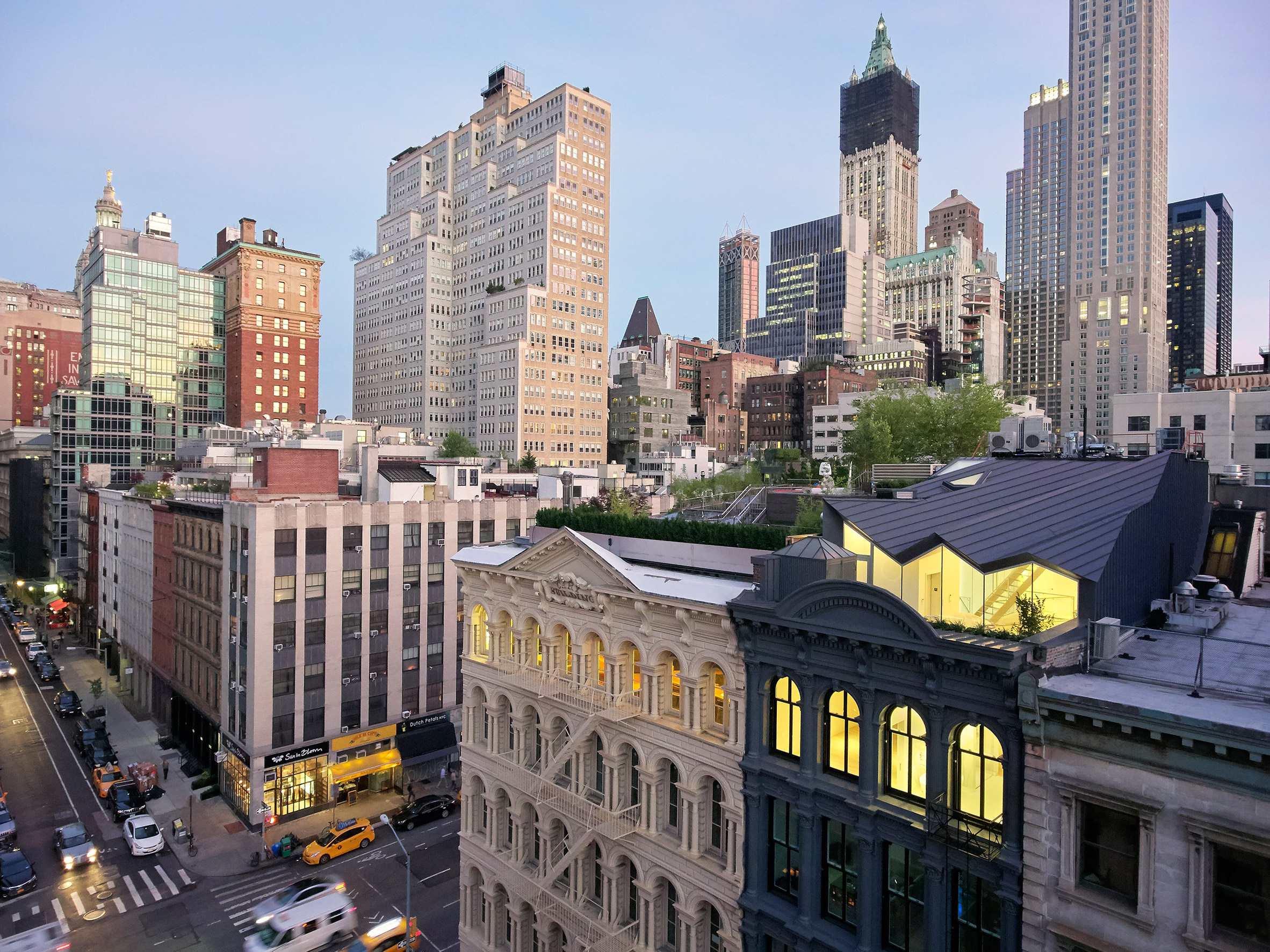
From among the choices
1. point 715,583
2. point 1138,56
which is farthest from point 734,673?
point 1138,56

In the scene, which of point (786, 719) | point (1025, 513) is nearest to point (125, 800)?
point (786, 719)

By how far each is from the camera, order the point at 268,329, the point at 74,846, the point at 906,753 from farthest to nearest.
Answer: the point at 268,329
the point at 74,846
the point at 906,753

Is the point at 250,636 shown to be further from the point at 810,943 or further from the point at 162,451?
the point at 162,451

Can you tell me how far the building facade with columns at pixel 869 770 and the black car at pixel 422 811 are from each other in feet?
103

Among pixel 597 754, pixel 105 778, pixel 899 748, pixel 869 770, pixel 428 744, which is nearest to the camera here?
pixel 899 748

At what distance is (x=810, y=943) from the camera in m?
18.1

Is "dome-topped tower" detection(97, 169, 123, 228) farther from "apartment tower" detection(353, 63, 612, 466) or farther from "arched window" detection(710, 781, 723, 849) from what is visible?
"arched window" detection(710, 781, 723, 849)

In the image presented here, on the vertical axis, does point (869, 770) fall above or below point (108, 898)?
above

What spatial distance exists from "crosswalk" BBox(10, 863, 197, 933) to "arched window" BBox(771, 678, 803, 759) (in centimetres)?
3548

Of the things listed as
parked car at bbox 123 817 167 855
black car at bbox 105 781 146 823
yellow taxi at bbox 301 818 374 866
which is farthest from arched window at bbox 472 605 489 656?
black car at bbox 105 781 146 823

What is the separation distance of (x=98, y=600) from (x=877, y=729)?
92.5m

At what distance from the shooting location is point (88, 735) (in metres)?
56.7

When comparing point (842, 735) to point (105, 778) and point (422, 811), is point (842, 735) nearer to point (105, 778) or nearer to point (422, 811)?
point (422, 811)

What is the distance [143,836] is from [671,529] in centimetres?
3704
